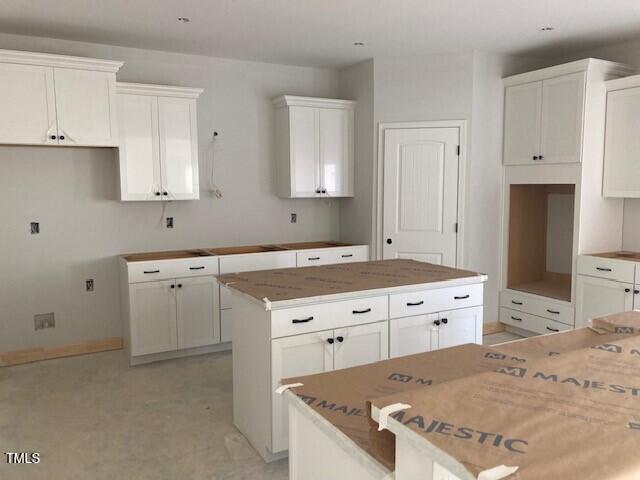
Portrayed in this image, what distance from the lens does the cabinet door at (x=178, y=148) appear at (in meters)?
4.52

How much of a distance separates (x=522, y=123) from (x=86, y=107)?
3.75 metres

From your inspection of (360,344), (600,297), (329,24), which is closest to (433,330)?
(360,344)

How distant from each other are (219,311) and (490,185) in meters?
2.79

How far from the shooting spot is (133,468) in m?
2.77

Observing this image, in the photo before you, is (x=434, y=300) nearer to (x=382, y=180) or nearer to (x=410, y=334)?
(x=410, y=334)

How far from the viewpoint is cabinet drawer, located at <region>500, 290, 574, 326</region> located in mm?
4539

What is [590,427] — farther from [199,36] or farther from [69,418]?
[199,36]

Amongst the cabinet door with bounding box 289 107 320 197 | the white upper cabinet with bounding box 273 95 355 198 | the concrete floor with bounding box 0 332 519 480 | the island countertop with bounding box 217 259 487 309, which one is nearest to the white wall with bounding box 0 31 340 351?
the white upper cabinet with bounding box 273 95 355 198

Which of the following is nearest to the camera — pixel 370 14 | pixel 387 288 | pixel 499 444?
pixel 499 444

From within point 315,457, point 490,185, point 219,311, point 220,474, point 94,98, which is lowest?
point 220,474

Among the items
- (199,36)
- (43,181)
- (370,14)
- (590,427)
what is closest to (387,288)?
(590,427)

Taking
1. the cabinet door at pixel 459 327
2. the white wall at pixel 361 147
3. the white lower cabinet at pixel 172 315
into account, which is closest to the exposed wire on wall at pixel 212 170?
the white lower cabinet at pixel 172 315

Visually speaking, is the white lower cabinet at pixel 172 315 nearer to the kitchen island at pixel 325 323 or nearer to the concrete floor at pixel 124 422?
the concrete floor at pixel 124 422

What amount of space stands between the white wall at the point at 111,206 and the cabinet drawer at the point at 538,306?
219 cm
